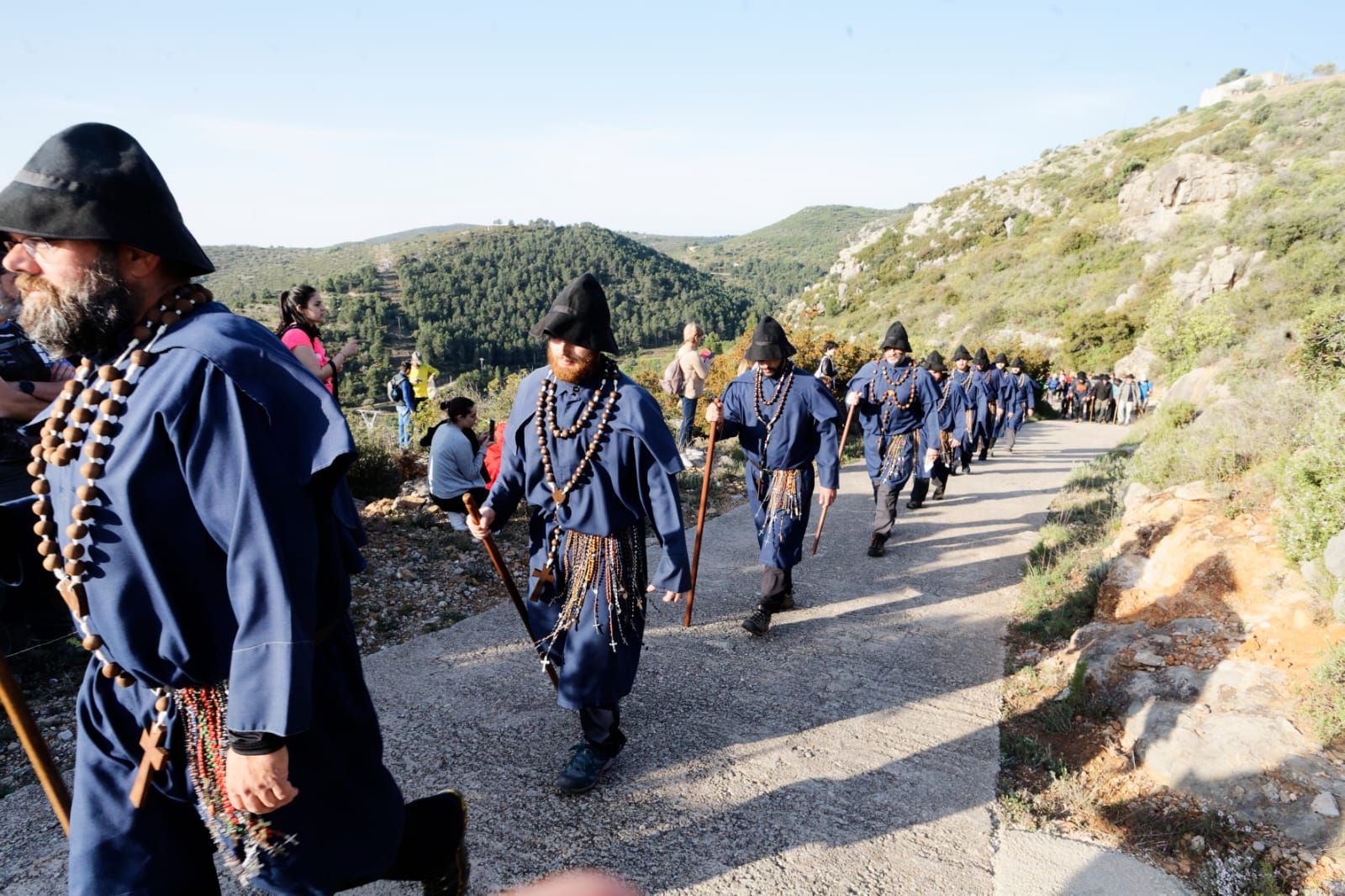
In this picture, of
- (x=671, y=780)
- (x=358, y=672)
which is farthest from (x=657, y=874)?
(x=358, y=672)

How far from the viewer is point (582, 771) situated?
314cm

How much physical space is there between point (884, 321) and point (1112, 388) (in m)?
23.5

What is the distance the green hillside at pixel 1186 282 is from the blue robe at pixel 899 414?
2.45 m

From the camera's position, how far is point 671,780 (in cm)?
324

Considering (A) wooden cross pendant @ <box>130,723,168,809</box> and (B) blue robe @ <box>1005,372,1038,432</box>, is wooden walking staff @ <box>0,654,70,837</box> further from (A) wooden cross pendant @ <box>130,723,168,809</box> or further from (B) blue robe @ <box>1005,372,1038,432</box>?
(B) blue robe @ <box>1005,372,1038,432</box>

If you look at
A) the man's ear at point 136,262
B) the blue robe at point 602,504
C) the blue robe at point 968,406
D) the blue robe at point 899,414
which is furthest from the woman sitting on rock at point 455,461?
the blue robe at point 968,406

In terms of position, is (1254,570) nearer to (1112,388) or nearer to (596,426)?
(596,426)

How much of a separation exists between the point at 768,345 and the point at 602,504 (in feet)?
7.84

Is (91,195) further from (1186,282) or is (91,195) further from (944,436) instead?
(1186,282)

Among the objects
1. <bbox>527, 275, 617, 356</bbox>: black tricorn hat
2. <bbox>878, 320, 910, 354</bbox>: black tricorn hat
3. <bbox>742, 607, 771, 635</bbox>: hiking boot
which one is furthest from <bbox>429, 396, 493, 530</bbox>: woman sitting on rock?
<bbox>878, 320, 910, 354</bbox>: black tricorn hat

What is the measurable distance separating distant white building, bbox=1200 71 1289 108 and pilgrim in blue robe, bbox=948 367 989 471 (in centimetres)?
7323

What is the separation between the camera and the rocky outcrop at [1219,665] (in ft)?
9.57

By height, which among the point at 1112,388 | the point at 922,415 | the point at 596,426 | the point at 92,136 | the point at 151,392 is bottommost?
the point at 1112,388

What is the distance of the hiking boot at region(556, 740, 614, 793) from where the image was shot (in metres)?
3.09
